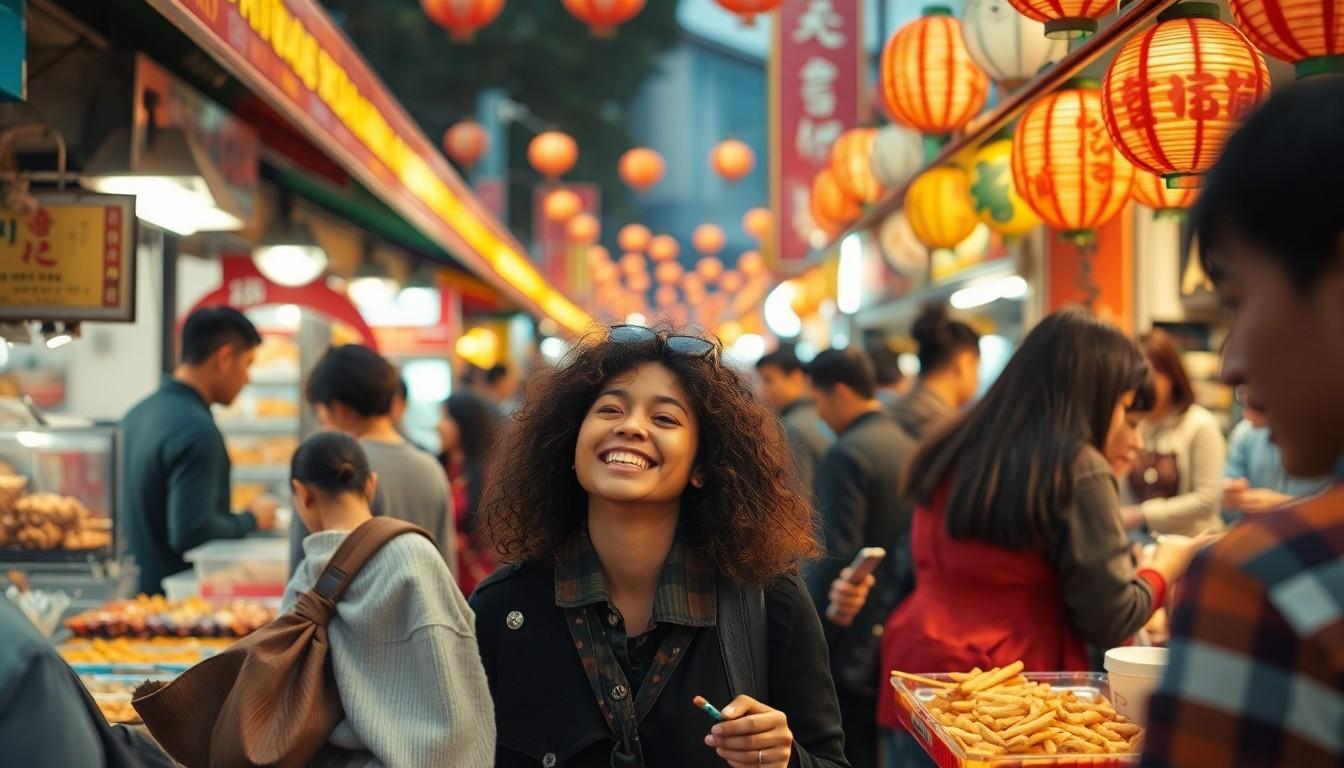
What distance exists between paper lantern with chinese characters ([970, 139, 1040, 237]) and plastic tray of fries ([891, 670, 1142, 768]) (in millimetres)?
3685

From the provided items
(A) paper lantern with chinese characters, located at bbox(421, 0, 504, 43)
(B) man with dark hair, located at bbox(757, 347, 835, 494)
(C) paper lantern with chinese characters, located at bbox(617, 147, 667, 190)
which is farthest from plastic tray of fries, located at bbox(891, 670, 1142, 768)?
(C) paper lantern with chinese characters, located at bbox(617, 147, 667, 190)

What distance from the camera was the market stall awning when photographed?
457cm

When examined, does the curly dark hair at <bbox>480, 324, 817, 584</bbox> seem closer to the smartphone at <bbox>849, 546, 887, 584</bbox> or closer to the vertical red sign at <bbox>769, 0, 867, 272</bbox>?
the smartphone at <bbox>849, 546, 887, 584</bbox>

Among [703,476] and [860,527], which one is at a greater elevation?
[703,476]

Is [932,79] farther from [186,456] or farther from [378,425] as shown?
[186,456]

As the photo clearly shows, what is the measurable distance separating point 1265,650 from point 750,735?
151cm

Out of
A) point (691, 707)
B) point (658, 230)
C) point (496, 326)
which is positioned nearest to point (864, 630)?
point (691, 707)

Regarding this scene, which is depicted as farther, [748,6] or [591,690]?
[748,6]

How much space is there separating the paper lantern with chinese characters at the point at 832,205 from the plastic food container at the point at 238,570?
6336 millimetres

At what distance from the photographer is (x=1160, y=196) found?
5355 millimetres

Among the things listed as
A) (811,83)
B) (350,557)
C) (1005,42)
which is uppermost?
(811,83)

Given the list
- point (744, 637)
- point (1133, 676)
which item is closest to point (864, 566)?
point (1133, 676)

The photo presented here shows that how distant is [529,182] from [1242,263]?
36605 millimetres

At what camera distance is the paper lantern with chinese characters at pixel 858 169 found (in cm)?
1082
